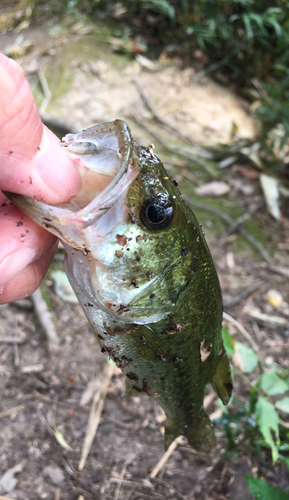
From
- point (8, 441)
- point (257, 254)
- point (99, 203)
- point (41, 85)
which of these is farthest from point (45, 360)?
point (41, 85)

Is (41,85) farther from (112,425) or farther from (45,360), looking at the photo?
(112,425)

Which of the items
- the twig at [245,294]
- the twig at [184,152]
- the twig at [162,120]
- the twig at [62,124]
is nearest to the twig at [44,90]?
the twig at [62,124]

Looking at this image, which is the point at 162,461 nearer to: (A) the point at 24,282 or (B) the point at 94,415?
(B) the point at 94,415

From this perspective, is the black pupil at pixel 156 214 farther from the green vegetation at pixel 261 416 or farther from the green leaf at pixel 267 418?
Answer: the green leaf at pixel 267 418

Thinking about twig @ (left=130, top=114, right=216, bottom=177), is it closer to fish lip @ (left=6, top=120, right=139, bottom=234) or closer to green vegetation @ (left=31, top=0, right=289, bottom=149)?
green vegetation @ (left=31, top=0, right=289, bottom=149)

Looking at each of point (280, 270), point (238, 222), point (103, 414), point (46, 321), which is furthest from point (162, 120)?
point (103, 414)
